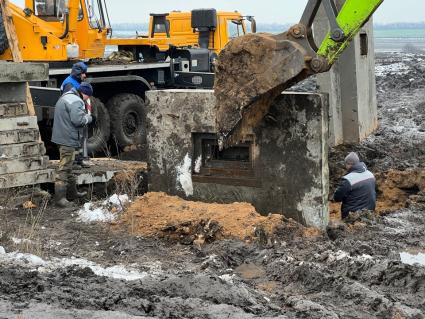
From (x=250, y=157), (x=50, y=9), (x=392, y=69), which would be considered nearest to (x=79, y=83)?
(x=250, y=157)

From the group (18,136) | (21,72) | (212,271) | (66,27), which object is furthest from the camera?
(66,27)

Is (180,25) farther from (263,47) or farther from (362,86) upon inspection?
(263,47)

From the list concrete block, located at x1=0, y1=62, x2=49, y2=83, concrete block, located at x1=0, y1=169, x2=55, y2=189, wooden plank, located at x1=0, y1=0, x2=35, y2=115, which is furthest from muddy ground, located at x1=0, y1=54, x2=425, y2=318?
wooden plank, located at x1=0, y1=0, x2=35, y2=115

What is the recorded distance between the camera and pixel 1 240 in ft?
22.7

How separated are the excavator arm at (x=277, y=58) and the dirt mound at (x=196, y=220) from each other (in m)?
0.85

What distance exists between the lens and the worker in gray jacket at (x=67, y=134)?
30.0ft

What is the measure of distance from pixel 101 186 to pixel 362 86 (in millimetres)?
4820

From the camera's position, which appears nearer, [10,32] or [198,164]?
[198,164]

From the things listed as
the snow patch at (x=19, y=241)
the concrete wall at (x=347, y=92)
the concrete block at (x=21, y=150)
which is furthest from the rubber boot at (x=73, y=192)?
the concrete wall at (x=347, y=92)

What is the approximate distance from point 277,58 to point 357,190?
2.24 metres

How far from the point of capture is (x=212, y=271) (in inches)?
247

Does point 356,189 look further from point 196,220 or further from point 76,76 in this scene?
point 76,76

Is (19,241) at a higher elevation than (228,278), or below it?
higher

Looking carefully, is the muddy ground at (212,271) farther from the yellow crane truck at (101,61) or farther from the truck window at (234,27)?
the truck window at (234,27)
